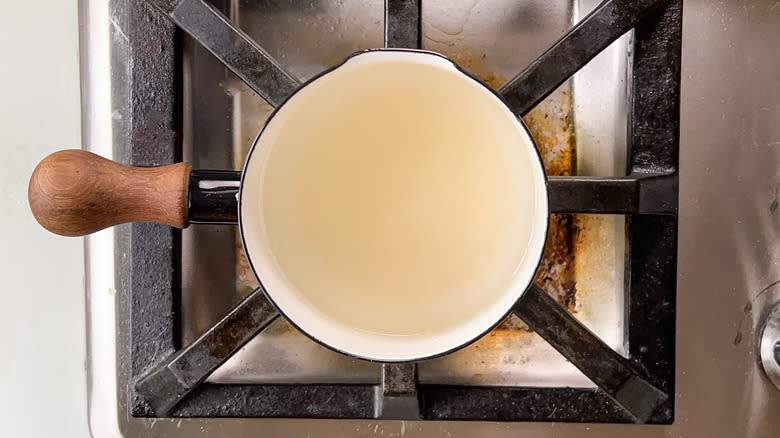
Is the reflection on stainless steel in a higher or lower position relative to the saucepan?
lower

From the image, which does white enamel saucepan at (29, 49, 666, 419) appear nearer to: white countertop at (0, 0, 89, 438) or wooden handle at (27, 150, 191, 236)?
wooden handle at (27, 150, 191, 236)

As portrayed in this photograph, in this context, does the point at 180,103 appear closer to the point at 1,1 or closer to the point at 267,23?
the point at 267,23

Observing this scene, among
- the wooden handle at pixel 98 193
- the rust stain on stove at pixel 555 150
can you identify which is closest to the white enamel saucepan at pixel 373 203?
the wooden handle at pixel 98 193

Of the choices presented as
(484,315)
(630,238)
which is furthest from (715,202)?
(484,315)

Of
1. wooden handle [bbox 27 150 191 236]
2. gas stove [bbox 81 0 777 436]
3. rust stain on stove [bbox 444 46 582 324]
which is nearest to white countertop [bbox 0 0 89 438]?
gas stove [bbox 81 0 777 436]

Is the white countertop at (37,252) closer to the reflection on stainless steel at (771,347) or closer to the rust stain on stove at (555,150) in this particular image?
the rust stain on stove at (555,150)

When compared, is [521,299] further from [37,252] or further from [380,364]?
[37,252]
